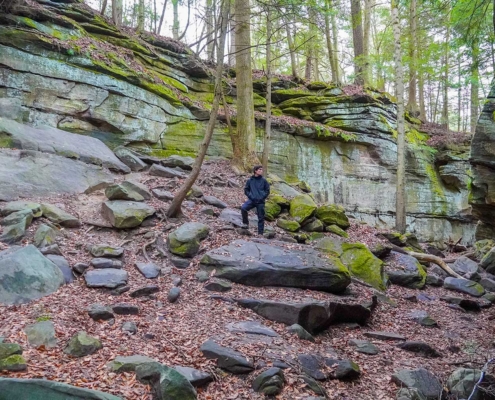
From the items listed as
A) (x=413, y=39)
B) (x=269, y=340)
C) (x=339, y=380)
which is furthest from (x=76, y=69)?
(x=413, y=39)

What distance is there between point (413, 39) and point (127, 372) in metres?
20.2

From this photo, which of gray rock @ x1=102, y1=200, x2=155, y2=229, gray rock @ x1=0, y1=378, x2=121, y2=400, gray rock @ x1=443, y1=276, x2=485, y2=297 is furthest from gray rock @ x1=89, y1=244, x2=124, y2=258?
gray rock @ x1=443, y1=276, x2=485, y2=297

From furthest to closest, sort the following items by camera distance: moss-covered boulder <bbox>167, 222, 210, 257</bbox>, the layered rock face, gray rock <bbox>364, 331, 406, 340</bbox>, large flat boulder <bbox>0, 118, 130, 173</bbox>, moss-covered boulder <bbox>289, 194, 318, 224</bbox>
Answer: the layered rock face < large flat boulder <bbox>0, 118, 130, 173</bbox> < moss-covered boulder <bbox>289, 194, 318, 224</bbox> < moss-covered boulder <bbox>167, 222, 210, 257</bbox> < gray rock <bbox>364, 331, 406, 340</bbox>

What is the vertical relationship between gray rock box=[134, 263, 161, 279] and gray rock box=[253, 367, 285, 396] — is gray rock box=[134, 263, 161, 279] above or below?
above

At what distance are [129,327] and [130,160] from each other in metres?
8.29

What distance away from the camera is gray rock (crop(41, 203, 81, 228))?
7648mm

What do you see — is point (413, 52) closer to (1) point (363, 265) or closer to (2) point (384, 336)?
(1) point (363, 265)

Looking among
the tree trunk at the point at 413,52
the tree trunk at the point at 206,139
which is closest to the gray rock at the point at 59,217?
the tree trunk at the point at 206,139

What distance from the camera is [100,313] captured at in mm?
5156

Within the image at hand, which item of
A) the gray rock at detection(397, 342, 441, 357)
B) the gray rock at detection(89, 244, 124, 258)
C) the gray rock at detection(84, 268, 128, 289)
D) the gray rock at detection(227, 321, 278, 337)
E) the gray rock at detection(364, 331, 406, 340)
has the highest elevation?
the gray rock at detection(89, 244, 124, 258)

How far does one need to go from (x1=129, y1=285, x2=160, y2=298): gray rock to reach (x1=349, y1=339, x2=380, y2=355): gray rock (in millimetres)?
A: 3341

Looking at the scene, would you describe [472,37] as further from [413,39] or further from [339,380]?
[413,39]

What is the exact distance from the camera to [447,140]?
777 inches

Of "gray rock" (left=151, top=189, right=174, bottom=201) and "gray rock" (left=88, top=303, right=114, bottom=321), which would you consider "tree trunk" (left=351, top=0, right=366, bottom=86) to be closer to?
"gray rock" (left=151, top=189, right=174, bottom=201)
